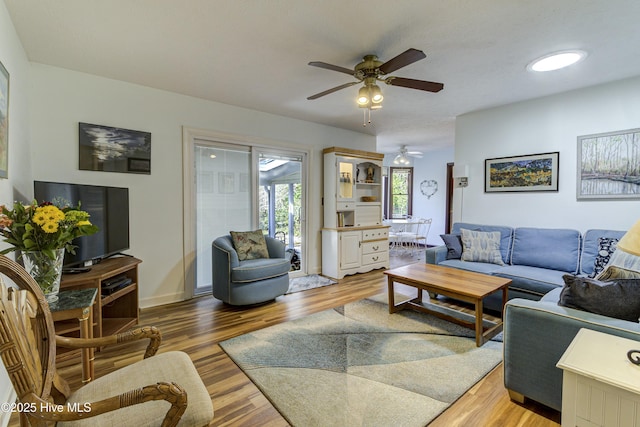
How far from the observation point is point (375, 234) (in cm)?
496

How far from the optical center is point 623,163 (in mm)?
3002

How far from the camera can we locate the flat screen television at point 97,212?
229 centimetres

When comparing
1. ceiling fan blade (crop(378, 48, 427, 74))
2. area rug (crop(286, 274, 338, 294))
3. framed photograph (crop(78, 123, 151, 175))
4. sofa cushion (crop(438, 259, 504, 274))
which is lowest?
area rug (crop(286, 274, 338, 294))

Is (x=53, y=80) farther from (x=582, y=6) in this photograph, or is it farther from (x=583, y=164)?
(x=583, y=164)

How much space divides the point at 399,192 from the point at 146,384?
7.65 m

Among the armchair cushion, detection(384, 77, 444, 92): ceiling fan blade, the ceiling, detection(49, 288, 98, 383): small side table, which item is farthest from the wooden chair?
detection(384, 77, 444, 92): ceiling fan blade

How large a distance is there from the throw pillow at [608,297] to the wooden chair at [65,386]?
1.96 m

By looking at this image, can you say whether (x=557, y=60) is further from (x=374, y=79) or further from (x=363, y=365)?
(x=363, y=365)

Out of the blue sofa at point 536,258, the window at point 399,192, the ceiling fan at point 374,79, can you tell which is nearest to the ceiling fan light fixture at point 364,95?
the ceiling fan at point 374,79

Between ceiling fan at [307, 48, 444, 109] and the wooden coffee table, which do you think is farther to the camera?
the wooden coffee table

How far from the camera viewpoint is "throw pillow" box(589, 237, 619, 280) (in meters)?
2.79

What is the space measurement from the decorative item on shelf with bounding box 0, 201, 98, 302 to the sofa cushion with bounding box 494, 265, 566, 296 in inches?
142

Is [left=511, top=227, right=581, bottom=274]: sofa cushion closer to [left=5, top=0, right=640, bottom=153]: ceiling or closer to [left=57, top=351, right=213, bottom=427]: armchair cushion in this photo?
[left=5, top=0, right=640, bottom=153]: ceiling

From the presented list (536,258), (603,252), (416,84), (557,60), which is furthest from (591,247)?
(416,84)
